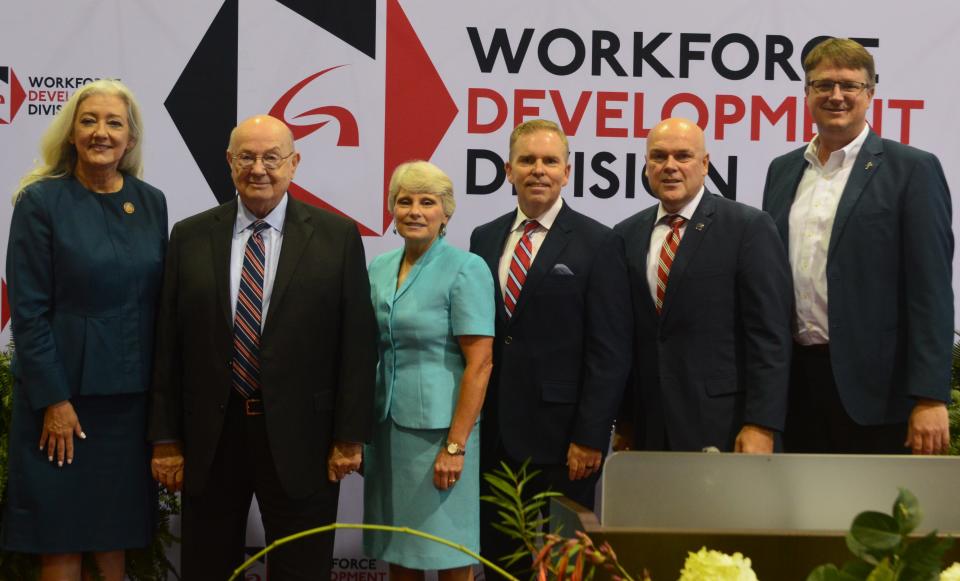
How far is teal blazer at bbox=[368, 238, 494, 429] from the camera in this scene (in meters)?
3.21

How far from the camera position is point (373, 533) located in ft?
10.9

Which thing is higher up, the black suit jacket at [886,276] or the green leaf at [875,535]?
the black suit jacket at [886,276]

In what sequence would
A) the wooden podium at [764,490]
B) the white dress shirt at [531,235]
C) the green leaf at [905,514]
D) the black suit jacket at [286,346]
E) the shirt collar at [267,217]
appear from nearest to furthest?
the green leaf at [905,514] < the wooden podium at [764,490] < the black suit jacket at [286,346] < the shirt collar at [267,217] < the white dress shirt at [531,235]

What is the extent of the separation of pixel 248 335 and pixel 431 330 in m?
0.54

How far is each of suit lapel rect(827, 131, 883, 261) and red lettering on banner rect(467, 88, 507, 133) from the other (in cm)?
146

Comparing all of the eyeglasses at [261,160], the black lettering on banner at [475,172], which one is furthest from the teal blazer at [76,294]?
the black lettering on banner at [475,172]

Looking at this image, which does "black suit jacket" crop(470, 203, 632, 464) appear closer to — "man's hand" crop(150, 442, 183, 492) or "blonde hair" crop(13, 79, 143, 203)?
"man's hand" crop(150, 442, 183, 492)

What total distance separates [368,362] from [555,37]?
1.73 metres

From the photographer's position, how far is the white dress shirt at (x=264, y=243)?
3.09 meters

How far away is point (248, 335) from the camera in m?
3.04

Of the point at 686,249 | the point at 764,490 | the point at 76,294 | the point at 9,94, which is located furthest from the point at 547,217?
the point at 9,94

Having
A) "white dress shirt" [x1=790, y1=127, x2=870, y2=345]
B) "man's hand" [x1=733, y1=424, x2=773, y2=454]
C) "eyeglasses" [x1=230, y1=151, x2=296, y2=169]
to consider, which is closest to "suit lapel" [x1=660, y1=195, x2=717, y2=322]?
"white dress shirt" [x1=790, y1=127, x2=870, y2=345]

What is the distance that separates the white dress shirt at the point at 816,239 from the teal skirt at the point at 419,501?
3.49ft

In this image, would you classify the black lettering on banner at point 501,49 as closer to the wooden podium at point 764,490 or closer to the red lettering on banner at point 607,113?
the red lettering on banner at point 607,113
